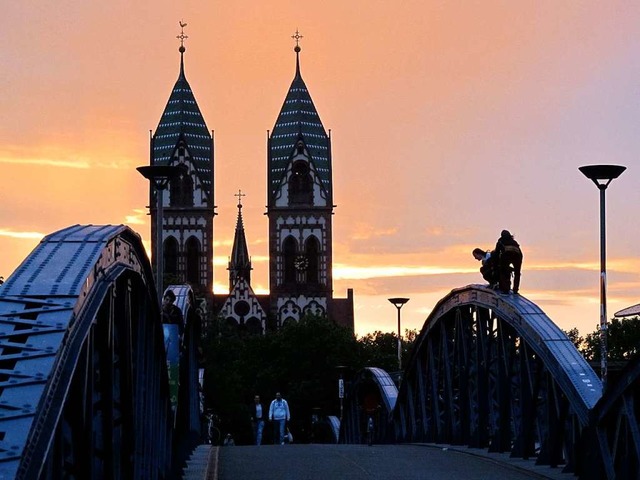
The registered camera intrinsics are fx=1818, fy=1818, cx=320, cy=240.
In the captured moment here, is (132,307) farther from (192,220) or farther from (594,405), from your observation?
(192,220)

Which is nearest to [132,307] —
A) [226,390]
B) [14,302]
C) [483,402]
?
[14,302]

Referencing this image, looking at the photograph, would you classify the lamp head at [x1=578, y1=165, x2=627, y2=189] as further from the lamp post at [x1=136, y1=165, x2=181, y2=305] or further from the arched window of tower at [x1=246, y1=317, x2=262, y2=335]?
the arched window of tower at [x1=246, y1=317, x2=262, y2=335]

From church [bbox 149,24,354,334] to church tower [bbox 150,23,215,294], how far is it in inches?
3.4

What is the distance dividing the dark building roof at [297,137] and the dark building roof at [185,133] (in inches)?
228

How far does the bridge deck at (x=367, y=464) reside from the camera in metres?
23.2

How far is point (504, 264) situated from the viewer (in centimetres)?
2625

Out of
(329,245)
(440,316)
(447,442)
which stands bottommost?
(447,442)

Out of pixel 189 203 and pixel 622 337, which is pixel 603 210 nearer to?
pixel 622 337

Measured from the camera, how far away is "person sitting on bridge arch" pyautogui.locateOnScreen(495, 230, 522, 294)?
26.2m

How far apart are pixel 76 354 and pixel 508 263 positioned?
1669 centimetres

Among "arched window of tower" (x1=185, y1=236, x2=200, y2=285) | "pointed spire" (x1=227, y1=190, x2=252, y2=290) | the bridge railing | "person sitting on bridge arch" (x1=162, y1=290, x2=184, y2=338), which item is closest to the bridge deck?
"person sitting on bridge arch" (x1=162, y1=290, x2=184, y2=338)

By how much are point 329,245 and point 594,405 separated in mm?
136230

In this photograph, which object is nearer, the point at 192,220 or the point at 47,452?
the point at 47,452

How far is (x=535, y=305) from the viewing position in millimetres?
25078
